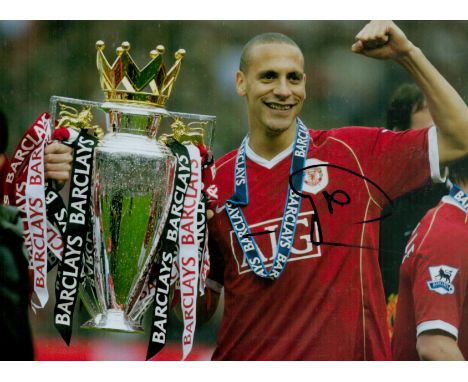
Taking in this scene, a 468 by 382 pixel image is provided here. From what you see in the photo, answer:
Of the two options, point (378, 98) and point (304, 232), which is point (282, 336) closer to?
point (304, 232)

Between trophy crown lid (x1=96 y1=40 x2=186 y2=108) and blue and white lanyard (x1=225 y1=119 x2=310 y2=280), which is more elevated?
trophy crown lid (x1=96 y1=40 x2=186 y2=108)

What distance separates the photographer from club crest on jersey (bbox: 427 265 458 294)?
3904 millimetres

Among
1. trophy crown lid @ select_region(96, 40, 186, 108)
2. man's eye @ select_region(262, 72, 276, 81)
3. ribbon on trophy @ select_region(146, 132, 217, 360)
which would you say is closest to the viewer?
trophy crown lid @ select_region(96, 40, 186, 108)

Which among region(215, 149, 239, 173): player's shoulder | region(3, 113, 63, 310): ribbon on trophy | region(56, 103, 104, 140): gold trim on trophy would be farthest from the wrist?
region(3, 113, 63, 310): ribbon on trophy

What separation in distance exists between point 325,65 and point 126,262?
3.97 ft

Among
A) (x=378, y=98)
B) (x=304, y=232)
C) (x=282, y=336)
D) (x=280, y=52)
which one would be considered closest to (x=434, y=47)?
(x=378, y=98)

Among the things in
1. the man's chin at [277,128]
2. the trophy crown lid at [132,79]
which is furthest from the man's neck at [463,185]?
the trophy crown lid at [132,79]

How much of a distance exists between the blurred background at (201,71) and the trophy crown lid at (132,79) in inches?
8.3

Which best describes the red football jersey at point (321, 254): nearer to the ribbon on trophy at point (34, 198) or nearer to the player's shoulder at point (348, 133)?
the player's shoulder at point (348, 133)

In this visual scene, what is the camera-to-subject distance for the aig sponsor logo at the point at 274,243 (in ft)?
12.7

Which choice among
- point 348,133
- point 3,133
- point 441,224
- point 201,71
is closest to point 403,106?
point 348,133

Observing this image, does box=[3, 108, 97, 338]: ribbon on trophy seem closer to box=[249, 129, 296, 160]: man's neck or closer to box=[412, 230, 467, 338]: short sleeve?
box=[249, 129, 296, 160]: man's neck

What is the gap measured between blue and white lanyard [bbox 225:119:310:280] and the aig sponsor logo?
0.02 meters

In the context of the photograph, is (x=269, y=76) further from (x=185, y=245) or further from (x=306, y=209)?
(x=185, y=245)
